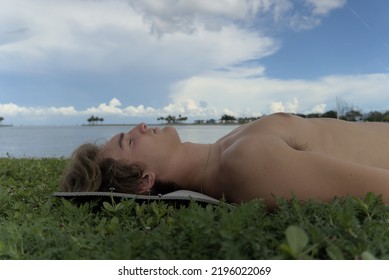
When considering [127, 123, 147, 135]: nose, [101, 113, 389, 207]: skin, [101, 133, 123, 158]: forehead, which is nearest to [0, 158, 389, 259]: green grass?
[101, 113, 389, 207]: skin

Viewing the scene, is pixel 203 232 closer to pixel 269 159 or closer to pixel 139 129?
pixel 269 159

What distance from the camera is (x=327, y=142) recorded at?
117 inches

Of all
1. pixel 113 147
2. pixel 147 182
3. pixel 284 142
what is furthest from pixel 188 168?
pixel 284 142

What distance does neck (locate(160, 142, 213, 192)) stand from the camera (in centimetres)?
290

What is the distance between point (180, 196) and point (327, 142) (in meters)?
1.18

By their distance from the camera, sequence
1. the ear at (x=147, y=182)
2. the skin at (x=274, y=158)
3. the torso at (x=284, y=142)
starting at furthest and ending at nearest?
the ear at (x=147, y=182) → the torso at (x=284, y=142) → the skin at (x=274, y=158)

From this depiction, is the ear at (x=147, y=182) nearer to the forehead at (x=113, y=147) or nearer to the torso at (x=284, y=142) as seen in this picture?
the forehead at (x=113, y=147)

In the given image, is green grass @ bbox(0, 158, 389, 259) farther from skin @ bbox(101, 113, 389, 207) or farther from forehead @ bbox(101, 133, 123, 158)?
forehead @ bbox(101, 133, 123, 158)

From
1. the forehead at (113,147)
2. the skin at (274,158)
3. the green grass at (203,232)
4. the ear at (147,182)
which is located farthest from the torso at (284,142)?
the forehead at (113,147)

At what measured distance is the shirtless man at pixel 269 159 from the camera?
87.1 inches

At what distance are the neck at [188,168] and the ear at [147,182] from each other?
8cm
